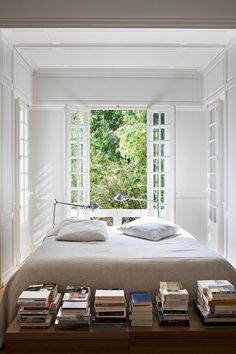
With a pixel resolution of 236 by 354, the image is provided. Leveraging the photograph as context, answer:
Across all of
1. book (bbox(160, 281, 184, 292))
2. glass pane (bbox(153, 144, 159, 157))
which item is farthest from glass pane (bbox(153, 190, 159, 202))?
book (bbox(160, 281, 184, 292))

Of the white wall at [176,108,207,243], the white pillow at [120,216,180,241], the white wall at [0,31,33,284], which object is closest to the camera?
the white pillow at [120,216,180,241]

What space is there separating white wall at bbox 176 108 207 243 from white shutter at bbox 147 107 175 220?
0.12 m

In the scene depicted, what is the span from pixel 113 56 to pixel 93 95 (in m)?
0.79

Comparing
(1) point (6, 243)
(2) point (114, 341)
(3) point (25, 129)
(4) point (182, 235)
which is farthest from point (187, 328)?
(3) point (25, 129)

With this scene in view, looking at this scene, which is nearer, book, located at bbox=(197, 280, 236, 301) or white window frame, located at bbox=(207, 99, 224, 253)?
book, located at bbox=(197, 280, 236, 301)

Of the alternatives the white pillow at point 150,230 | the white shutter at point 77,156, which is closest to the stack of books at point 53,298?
the white pillow at point 150,230

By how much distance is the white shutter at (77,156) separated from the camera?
547 cm

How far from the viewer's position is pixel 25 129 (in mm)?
5254

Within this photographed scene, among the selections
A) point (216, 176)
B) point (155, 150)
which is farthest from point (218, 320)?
point (155, 150)

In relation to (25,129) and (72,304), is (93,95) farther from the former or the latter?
(72,304)

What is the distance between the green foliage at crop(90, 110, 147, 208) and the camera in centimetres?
827

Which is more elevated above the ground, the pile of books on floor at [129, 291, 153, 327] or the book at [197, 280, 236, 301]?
the book at [197, 280, 236, 301]
